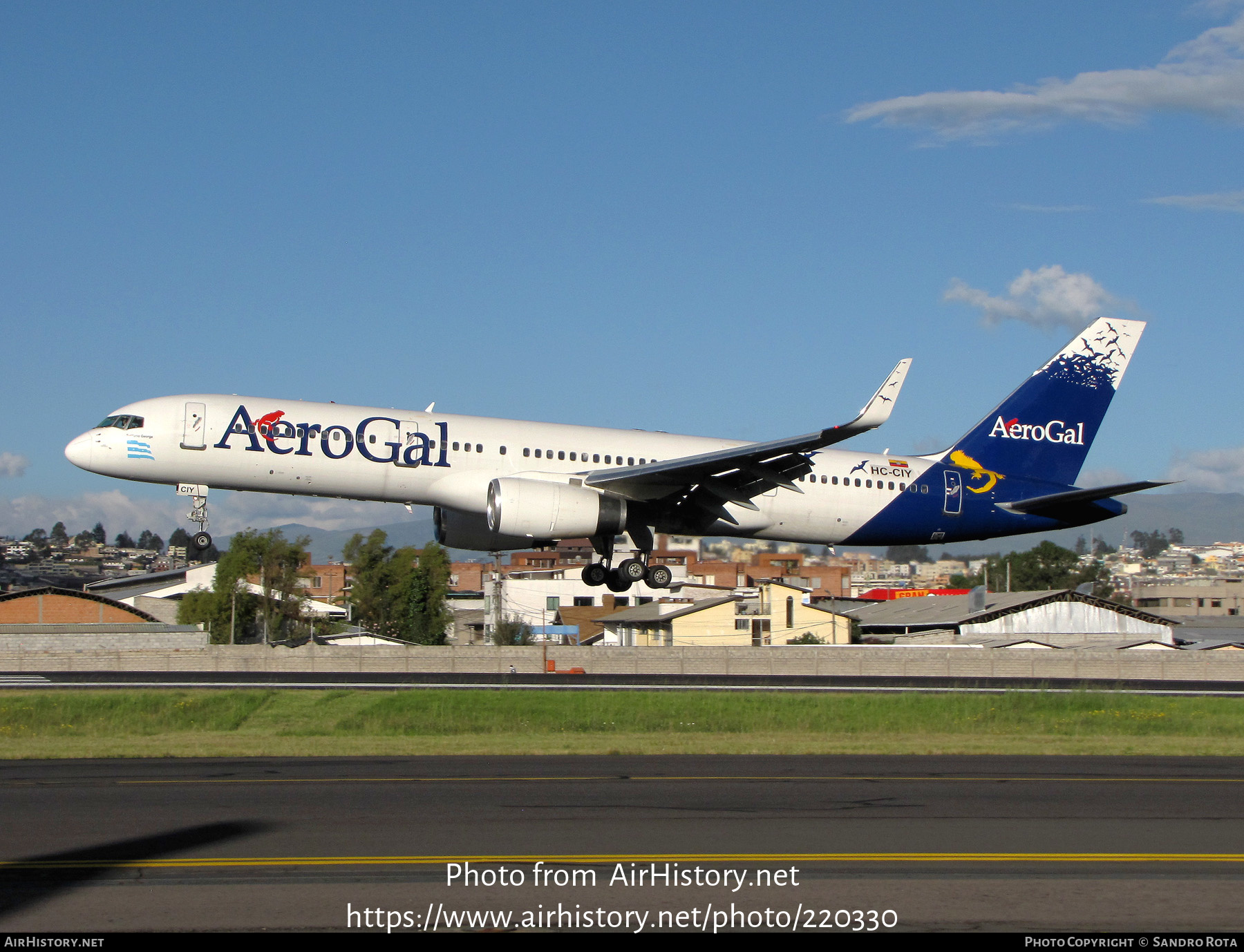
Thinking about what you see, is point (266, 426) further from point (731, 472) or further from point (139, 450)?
point (731, 472)

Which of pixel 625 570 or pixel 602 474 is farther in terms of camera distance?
pixel 625 570

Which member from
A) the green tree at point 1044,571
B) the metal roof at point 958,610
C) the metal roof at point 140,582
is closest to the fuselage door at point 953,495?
the metal roof at point 958,610

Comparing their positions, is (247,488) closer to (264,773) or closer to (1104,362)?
(264,773)

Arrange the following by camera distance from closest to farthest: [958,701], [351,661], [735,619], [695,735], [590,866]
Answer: [590,866] < [695,735] < [958,701] < [351,661] < [735,619]

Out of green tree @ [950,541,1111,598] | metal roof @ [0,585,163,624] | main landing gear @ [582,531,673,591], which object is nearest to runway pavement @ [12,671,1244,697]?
main landing gear @ [582,531,673,591]

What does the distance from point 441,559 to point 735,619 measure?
105 ft

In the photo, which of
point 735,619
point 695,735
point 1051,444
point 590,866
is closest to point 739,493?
point 695,735

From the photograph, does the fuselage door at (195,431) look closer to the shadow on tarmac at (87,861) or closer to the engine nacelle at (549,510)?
the engine nacelle at (549,510)

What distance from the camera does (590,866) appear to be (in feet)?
39.3

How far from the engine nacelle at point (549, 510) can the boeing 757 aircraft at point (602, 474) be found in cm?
4

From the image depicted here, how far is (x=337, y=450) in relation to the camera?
3067 cm

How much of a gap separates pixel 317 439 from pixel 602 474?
24.1 ft

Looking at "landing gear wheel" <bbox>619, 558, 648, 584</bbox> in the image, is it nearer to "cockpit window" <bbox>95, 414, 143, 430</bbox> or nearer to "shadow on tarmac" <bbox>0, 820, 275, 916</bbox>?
"cockpit window" <bbox>95, 414, 143, 430</bbox>

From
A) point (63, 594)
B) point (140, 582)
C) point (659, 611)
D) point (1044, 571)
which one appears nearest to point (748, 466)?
point (659, 611)
